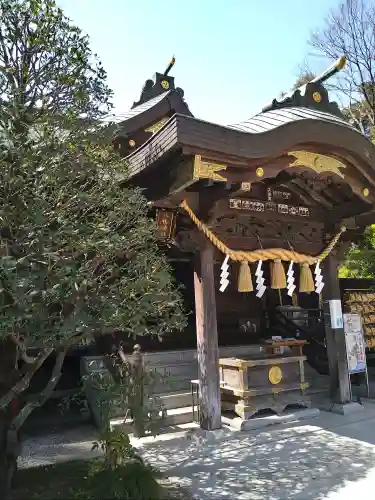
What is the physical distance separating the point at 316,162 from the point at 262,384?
3.76m

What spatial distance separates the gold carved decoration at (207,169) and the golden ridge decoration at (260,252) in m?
0.72

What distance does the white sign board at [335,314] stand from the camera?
8359 millimetres

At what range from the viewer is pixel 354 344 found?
8508 mm

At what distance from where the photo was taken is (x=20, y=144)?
3801mm

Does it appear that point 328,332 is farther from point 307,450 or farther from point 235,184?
point 235,184

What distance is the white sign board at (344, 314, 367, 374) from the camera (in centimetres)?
838

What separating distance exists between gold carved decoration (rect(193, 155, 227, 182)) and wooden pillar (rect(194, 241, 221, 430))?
4.02 feet

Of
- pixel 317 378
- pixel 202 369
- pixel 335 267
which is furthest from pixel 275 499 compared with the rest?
pixel 317 378

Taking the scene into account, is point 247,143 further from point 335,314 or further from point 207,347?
point 335,314

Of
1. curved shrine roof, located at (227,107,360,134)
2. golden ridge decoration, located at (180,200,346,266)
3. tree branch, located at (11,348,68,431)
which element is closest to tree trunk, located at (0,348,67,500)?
tree branch, located at (11,348,68,431)

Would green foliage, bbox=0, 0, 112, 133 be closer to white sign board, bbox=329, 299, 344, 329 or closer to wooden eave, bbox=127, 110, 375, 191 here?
wooden eave, bbox=127, 110, 375, 191

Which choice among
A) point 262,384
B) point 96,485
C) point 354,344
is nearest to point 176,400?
point 262,384

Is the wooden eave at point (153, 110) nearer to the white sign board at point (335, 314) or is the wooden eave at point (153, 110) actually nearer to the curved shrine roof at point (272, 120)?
the curved shrine roof at point (272, 120)

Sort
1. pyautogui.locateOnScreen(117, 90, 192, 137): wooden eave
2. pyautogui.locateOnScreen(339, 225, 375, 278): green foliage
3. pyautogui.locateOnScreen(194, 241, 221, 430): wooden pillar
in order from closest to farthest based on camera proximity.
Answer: pyautogui.locateOnScreen(194, 241, 221, 430): wooden pillar → pyautogui.locateOnScreen(117, 90, 192, 137): wooden eave → pyautogui.locateOnScreen(339, 225, 375, 278): green foliage
